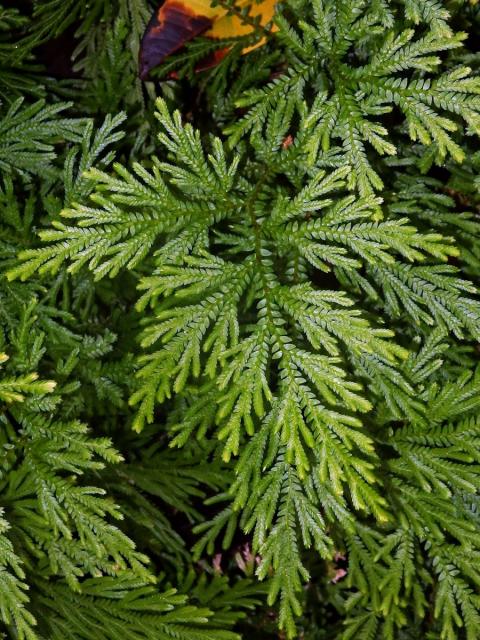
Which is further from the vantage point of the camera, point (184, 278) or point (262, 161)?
point (262, 161)

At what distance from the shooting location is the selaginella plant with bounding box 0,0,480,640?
1669 millimetres

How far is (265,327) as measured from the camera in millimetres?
1684

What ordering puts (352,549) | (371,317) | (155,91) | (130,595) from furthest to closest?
(155,91)
(352,549)
(130,595)
(371,317)

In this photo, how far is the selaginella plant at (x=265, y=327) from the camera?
167 cm

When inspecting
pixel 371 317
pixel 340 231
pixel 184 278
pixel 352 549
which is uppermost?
pixel 340 231

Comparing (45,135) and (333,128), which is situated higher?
(333,128)

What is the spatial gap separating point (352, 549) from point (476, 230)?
108cm

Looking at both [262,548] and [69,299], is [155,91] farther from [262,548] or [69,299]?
[262,548]

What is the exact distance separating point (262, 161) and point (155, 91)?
1.97 feet

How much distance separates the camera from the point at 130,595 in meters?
2.12

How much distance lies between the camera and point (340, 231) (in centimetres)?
169

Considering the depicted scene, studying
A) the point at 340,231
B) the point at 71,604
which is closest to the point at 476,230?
the point at 340,231

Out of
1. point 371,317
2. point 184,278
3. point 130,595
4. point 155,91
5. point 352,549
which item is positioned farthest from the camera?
point 155,91

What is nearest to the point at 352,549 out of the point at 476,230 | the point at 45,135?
the point at 476,230
